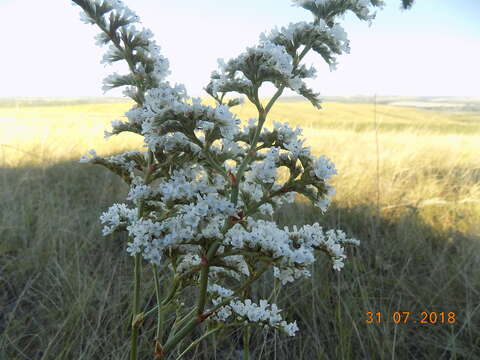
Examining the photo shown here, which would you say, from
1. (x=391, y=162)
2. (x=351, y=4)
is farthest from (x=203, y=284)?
(x=391, y=162)

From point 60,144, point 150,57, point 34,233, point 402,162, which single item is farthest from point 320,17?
point 60,144

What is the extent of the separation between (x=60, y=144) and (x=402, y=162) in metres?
7.96

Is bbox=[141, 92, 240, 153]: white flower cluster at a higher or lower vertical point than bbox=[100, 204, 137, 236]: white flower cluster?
higher

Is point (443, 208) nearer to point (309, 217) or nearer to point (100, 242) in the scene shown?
point (309, 217)

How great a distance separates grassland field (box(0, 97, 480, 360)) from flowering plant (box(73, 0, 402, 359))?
24 cm

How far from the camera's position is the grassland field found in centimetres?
289

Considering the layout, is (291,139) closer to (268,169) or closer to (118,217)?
(268,169)

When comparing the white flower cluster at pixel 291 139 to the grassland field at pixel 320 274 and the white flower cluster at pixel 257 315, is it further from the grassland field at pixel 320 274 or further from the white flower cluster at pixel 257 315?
the white flower cluster at pixel 257 315

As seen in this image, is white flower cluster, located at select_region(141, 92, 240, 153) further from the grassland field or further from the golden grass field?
the golden grass field

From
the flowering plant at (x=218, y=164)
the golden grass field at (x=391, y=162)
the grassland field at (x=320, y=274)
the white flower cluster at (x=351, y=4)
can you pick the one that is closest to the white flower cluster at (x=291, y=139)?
the flowering plant at (x=218, y=164)

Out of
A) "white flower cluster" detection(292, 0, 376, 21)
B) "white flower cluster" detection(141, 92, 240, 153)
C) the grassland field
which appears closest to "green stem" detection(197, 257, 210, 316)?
"white flower cluster" detection(141, 92, 240, 153)

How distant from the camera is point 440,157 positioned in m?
8.34

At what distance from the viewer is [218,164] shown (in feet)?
5.13

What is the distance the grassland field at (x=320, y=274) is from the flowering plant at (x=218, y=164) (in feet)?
0.78
